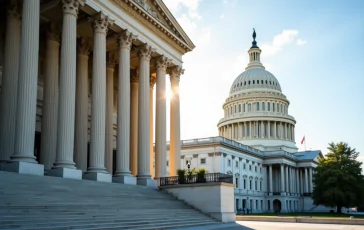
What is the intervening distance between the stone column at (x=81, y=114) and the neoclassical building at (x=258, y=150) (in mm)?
54758

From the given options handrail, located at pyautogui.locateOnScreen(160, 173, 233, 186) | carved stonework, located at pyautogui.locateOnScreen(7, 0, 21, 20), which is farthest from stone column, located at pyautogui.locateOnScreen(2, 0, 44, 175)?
handrail, located at pyautogui.locateOnScreen(160, 173, 233, 186)

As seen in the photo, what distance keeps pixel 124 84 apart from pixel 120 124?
11.3 ft

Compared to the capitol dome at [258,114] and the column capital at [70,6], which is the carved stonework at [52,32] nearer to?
the column capital at [70,6]

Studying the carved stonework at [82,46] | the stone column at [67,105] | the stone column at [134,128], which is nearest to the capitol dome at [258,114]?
the stone column at [134,128]

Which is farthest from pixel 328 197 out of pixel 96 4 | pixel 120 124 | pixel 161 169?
pixel 96 4

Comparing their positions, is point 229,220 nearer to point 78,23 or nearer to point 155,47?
point 155,47

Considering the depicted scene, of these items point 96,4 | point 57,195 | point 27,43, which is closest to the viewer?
point 57,195

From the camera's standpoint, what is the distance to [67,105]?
29109 millimetres

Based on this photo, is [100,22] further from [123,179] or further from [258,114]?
[258,114]

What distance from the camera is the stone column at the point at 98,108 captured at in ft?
104

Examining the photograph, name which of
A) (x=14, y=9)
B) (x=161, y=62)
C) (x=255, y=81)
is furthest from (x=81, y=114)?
(x=255, y=81)

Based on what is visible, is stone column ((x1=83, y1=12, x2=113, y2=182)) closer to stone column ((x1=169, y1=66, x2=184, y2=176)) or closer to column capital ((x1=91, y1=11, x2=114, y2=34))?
column capital ((x1=91, y1=11, x2=114, y2=34))

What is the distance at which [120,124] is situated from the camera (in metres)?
35.5

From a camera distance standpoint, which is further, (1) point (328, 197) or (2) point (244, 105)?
(2) point (244, 105)
